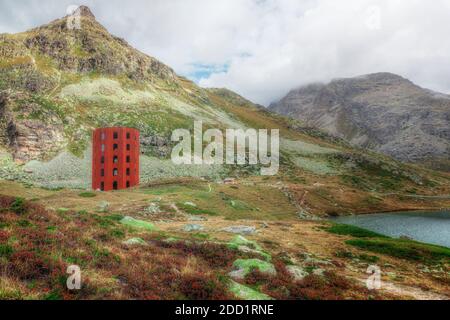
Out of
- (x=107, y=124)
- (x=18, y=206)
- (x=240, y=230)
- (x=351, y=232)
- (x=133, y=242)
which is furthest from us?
(x=107, y=124)

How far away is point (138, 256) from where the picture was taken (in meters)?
15.4

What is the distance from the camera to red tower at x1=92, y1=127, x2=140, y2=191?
81.4m

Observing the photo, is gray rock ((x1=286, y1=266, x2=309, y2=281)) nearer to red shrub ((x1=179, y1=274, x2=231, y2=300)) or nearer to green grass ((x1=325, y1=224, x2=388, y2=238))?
red shrub ((x1=179, y1=274, x2=231, y2=300))

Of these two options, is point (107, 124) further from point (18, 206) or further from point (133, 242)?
point (133, 242)

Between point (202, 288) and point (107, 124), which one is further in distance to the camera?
point (107, 124)

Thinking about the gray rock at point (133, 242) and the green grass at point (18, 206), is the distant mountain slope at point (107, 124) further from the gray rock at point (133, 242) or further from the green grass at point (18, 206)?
the green grass at point (18, 206)

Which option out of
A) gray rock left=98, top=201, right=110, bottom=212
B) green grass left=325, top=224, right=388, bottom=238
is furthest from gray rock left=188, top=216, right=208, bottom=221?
green grass left=325, top=224, right=388, bottom=238

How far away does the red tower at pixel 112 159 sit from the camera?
81.4 meters

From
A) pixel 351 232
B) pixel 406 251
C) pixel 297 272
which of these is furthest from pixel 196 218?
pixel 297 272

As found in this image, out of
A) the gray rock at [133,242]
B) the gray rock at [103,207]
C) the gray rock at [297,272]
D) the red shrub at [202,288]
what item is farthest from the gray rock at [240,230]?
the red shrub at [202,288]

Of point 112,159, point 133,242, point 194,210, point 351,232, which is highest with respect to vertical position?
point 112,159

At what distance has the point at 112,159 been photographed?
268 feet
